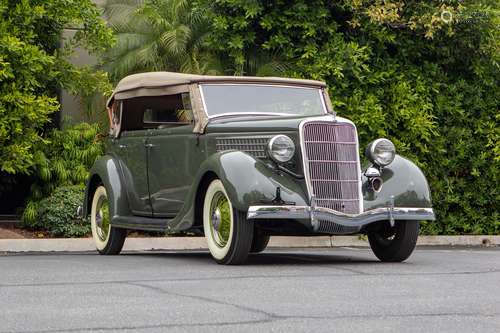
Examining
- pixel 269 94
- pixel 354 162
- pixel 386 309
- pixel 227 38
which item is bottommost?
pixel 386 309

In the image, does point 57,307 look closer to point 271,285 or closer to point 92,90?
point 271,285

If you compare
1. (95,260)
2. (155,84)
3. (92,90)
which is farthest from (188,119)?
(92,90)

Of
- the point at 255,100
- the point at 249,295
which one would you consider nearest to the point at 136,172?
the point at 255,100

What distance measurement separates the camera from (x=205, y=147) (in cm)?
1081

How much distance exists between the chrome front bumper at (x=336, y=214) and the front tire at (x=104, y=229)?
9.75ft

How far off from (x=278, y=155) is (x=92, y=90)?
621cm

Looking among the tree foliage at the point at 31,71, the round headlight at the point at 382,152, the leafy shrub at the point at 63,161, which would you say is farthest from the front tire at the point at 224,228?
the leafy shrub at the point at 63,161

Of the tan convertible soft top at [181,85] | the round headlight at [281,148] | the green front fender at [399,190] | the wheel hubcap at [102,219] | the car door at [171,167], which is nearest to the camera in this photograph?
the round headlight at [281,148]

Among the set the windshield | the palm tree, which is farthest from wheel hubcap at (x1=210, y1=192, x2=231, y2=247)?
the palm tree

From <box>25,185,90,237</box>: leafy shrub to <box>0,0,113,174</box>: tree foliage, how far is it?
563 millimetres

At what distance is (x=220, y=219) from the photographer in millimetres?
10188

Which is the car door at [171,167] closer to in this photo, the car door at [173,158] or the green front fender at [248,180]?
the car door at [173,158]

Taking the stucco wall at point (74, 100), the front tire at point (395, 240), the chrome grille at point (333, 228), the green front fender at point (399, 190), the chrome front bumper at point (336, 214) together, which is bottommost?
the front tire at point (395, 240)

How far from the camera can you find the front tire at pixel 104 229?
12.3 m
